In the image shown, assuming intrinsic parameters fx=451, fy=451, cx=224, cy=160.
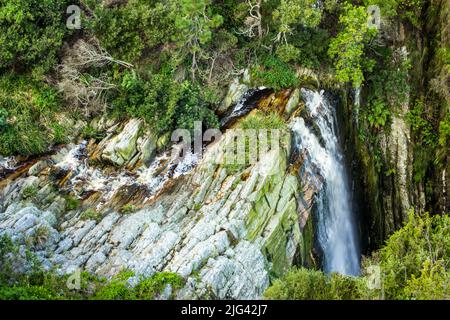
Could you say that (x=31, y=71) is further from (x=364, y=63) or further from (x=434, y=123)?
(x=434, y=123)

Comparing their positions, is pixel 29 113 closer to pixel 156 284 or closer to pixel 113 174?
pixel 113 174

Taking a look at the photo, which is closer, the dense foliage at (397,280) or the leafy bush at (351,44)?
the dense foliage at (397,280)

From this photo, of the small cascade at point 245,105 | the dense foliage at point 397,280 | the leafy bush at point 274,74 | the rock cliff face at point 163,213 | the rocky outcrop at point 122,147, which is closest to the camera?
the dense foliage at point 397,280

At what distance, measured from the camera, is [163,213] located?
17.3 m

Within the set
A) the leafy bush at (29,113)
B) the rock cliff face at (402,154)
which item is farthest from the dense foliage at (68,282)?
the rock cliff face at (402,154)

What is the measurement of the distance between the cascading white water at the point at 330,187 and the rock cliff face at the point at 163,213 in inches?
37.8

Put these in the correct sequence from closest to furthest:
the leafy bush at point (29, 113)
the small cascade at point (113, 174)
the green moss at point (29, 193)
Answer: the green moss at point (29, 193)
the small cascade at point (113, 174)
the leafy bush at point (29, 113)

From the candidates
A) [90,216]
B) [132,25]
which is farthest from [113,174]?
[132,25]

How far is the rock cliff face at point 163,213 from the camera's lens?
1553cm

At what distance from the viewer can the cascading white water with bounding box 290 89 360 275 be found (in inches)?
774

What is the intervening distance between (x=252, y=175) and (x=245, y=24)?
7.54 m

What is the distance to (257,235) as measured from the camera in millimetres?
17172

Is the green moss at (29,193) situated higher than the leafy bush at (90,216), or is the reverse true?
the green moss at (29,193)

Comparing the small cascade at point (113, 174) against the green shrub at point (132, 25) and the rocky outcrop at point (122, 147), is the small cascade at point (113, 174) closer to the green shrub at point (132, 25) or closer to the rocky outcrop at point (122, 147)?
the rocky outcrop at point (122, 147)
